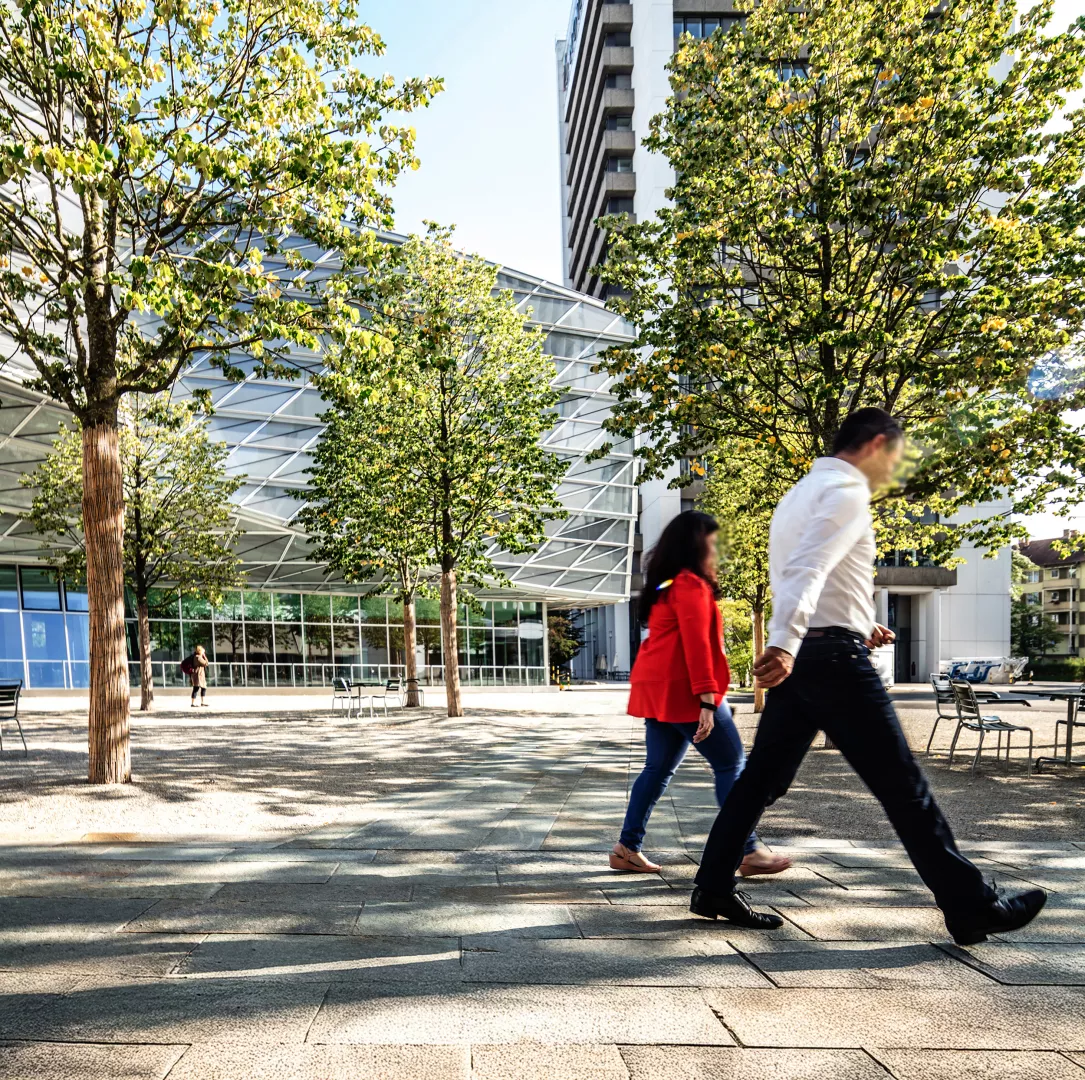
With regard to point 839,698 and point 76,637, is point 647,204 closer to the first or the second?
point 76,637

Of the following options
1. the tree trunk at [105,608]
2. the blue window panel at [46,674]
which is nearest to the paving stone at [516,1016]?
the tree trunk at [105,608]

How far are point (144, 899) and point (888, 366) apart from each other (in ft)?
32.0

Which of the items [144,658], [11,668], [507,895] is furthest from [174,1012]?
[11,668]

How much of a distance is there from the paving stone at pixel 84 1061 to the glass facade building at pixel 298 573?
57.3 ft

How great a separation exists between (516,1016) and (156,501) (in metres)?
19.2

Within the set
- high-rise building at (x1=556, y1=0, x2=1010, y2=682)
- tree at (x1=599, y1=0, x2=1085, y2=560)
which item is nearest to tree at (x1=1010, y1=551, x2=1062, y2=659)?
high-rise building at (x1=556, y1=0, x2=1010, y2=682)

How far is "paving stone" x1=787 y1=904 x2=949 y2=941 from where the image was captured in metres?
3.90

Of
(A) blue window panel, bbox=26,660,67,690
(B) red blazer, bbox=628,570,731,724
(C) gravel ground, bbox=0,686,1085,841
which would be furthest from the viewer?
(A) blue window panel, bbox=26,660,67,690

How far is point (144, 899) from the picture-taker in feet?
14.8

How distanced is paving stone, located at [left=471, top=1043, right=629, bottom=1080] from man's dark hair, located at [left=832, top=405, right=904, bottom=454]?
2494 millimetres

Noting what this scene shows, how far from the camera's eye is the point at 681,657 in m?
4.72

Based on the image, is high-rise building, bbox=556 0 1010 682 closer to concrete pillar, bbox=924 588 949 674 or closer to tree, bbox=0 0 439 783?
concrete pillar, bbox=924 588 949 674

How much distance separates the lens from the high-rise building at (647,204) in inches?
1948

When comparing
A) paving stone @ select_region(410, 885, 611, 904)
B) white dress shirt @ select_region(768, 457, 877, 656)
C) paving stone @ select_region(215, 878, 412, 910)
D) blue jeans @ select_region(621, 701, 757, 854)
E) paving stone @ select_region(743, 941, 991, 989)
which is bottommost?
paving stone @ select_region(410, 885, 611, 904)
